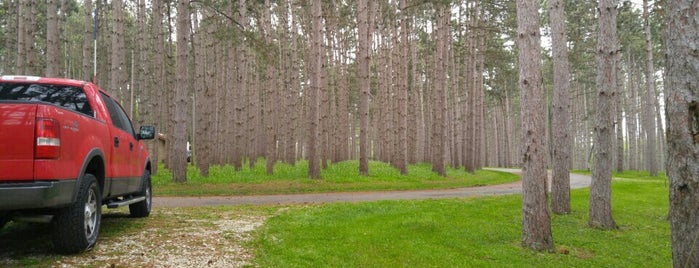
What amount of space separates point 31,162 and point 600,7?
9817 mm

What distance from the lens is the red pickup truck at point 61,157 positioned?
12.7 ft

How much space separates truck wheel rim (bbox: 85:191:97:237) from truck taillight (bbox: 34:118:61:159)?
988 millimetres

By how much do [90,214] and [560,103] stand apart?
9214 millimetres

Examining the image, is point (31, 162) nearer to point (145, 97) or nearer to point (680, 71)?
point (680, 71)

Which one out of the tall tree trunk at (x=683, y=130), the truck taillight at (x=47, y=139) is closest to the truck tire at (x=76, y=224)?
the truck taillight at (x=47, y=139)

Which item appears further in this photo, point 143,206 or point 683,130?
point 143,206

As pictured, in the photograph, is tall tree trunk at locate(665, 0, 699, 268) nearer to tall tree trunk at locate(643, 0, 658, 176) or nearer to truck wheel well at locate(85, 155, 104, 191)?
truck wheel well at locate(85, 155, 104, 191)

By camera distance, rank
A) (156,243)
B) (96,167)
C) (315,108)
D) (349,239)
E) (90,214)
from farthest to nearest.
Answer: (315,108) < (349,239) < (156,243) < (96,167) < (90,214)

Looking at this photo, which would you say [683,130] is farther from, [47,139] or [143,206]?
[143,206]

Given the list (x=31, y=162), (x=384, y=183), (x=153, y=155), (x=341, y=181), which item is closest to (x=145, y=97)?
(x=153, y=155)

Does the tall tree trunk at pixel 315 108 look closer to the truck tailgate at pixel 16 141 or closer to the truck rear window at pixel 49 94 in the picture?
the truck rear window at pixel 49 94

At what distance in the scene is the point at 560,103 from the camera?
9.62m

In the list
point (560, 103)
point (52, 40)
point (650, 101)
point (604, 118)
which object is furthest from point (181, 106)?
point (650, 101)

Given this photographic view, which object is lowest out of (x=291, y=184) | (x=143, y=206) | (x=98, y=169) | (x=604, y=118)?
(x=291, y=184)
